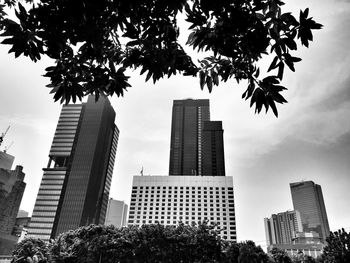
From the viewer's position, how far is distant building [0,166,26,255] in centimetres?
12925

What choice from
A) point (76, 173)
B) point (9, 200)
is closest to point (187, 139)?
point (76, 173)

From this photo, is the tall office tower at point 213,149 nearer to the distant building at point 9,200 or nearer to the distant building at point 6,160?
the distant building at point 9,200

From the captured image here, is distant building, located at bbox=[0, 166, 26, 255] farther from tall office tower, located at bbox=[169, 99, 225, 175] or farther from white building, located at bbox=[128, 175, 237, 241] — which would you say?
tall office tower, located at bbox=[169, 99, 225, 175]

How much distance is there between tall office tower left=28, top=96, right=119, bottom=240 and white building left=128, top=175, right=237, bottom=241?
76.9 feet

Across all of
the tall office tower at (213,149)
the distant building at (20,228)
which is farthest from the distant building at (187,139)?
the distant building at (20,228)

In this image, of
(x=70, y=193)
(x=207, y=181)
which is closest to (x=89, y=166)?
(x=70, y=193)

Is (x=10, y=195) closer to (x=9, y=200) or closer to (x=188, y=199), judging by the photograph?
(x=9, y=200)

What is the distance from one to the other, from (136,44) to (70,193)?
14386 cm

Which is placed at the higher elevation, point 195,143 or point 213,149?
point 195,143

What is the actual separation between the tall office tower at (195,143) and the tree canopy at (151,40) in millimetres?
164093

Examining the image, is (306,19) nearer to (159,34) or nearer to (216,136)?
(159,34)

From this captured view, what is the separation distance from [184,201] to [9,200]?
327ft

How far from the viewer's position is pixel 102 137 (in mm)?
148625

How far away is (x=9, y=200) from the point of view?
143 metres
